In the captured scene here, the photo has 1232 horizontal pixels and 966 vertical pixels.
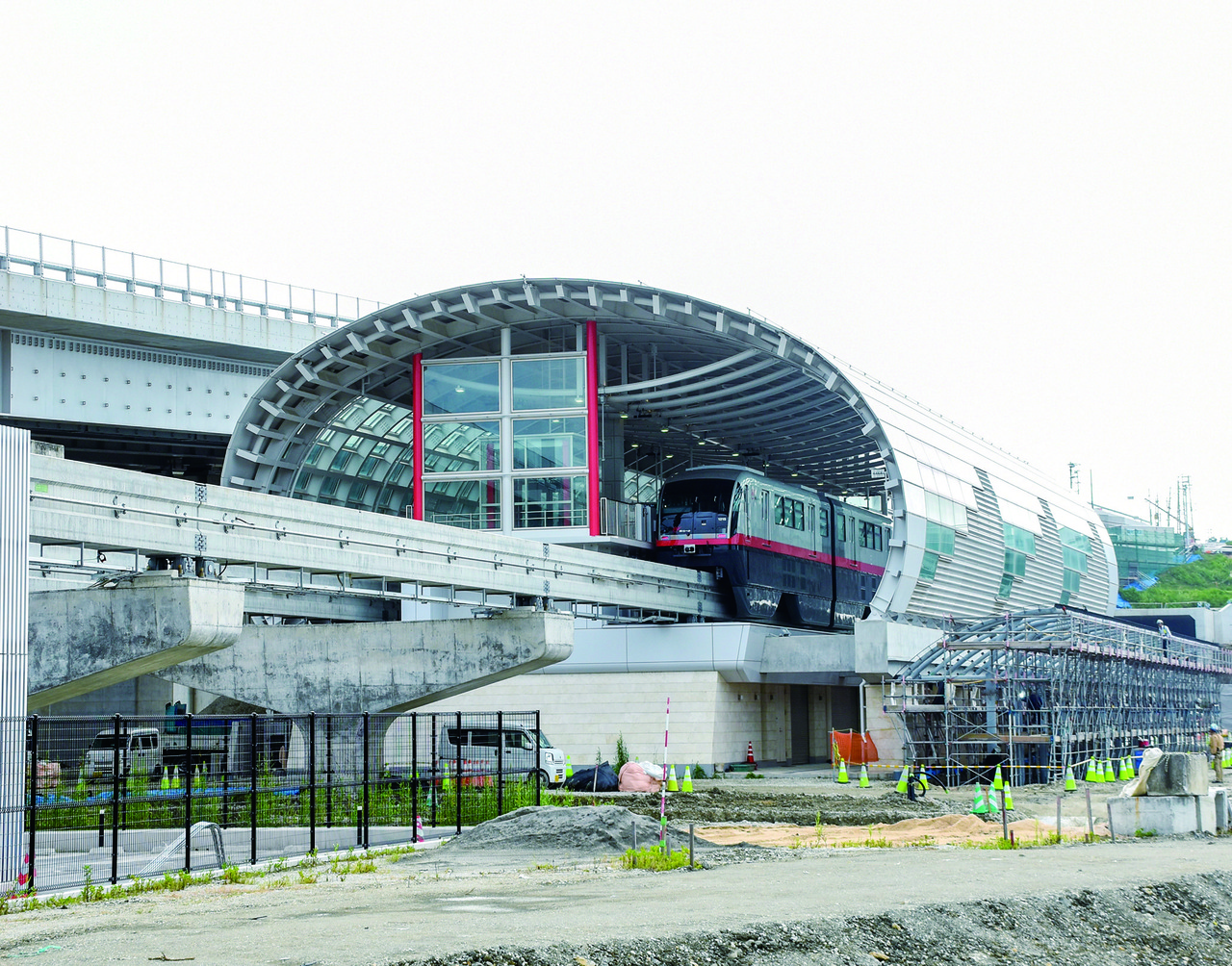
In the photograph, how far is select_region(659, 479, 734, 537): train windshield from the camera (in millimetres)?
43500

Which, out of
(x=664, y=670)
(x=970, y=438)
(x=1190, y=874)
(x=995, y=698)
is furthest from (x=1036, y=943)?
(x=970, y=438)

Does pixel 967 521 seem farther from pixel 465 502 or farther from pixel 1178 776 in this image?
pixel 1178 776

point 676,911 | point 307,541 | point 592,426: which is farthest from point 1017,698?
point 676,911

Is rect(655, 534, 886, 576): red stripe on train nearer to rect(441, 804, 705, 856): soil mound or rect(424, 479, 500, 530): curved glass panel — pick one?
rect(424, 479, 500, 530): curved glass panel

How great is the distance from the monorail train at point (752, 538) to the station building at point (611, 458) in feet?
4.84

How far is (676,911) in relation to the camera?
42.2 feet

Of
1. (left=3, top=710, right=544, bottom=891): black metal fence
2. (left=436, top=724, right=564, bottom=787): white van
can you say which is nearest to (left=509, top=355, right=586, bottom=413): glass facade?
(left=436, top=724, right=564, bottom=787): white van

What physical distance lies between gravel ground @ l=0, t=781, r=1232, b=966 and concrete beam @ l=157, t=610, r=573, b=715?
10342 mm

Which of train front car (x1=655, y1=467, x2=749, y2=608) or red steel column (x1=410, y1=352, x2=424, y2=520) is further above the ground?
red steel column (x1=410, y1=352, x2=424, y2=520)

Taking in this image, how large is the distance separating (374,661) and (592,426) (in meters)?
16.0

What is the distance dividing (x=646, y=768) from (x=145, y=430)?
25265 millimetres

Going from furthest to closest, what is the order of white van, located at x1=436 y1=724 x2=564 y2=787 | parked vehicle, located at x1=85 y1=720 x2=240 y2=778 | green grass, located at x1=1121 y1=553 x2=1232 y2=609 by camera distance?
green grass, located at x1=1121 y1=553 x2=1232 y2=609 < white van, located at x1=436 y1=724 x2=564 y2=787 < parked vehicle, located at x1=85 y1=720 x2=240 y2=778

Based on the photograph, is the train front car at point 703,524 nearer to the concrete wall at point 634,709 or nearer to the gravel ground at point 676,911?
the concrete wall at point 634,709

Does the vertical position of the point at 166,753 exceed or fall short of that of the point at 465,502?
it falls short
